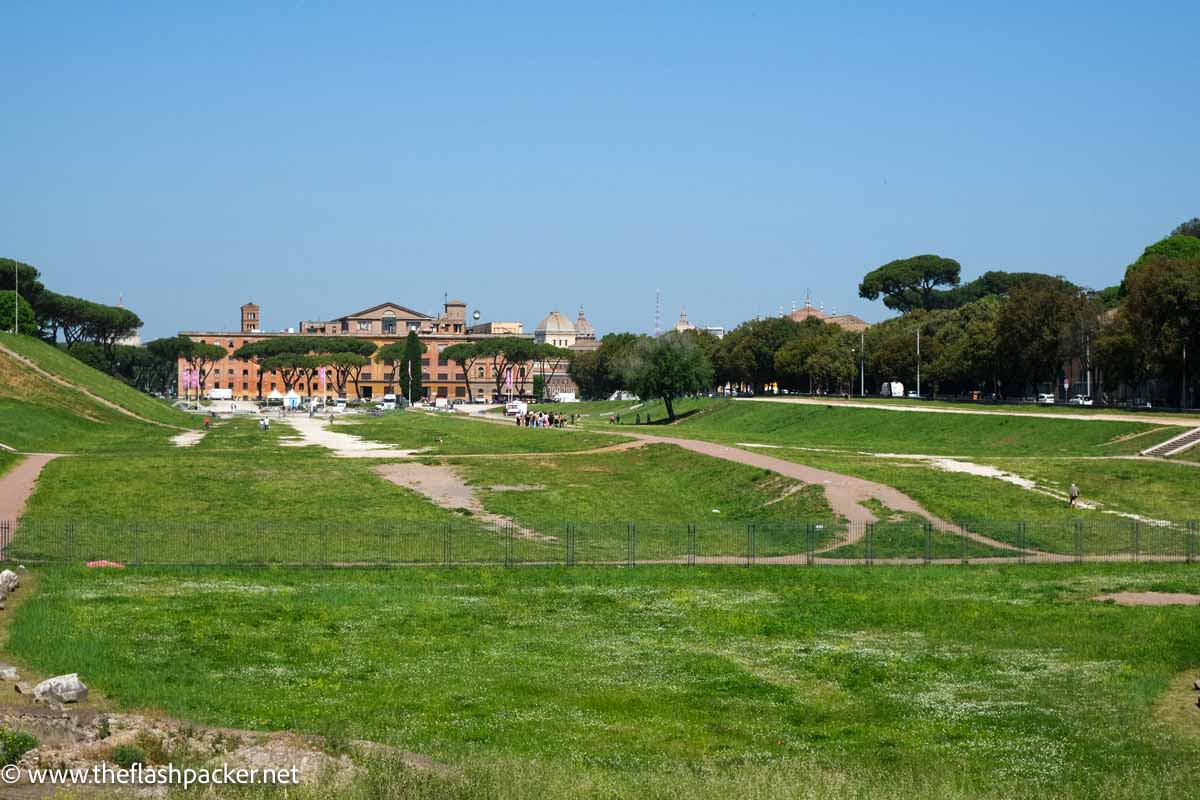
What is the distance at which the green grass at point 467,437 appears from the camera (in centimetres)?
7981

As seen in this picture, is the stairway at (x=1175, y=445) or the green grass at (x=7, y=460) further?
the stairway at (x=1175, y=445)

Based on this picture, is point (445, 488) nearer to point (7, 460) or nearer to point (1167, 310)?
point (7, 460)

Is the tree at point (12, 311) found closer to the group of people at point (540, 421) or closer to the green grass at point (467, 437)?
the green grass at point (467, 437)

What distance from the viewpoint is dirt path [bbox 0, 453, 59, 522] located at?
4616 centimetres

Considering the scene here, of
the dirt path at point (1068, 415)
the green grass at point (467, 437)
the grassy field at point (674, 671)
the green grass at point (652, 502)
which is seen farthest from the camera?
the green grass at point (467, 437)

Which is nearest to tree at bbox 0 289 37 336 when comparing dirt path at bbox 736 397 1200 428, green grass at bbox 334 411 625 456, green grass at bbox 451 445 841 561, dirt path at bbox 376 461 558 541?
green grass at bbox 334 411 625 456

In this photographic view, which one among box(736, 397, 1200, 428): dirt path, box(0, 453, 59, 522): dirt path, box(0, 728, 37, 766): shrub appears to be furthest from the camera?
box(736, 397, 1200, 428): dirt path

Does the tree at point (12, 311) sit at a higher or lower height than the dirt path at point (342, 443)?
higher

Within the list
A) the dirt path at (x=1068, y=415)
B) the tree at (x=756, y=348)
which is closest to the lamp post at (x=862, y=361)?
the tree at (x=756, y=348)

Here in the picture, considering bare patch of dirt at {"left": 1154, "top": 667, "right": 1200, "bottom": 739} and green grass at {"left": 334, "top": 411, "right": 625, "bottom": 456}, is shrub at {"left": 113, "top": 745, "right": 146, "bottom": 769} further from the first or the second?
green grass at {"left": 334, "top": 411, "right": 625, "bottom": 456}

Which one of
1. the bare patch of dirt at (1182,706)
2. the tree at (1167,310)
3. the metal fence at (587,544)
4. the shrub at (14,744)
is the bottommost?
the bare patch of dirt at (1182,706)

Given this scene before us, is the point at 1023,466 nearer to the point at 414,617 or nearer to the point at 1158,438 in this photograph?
the point at 1158,438

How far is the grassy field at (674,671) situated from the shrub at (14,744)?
316 centimetres

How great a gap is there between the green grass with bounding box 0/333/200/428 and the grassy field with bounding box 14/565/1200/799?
259 ft
